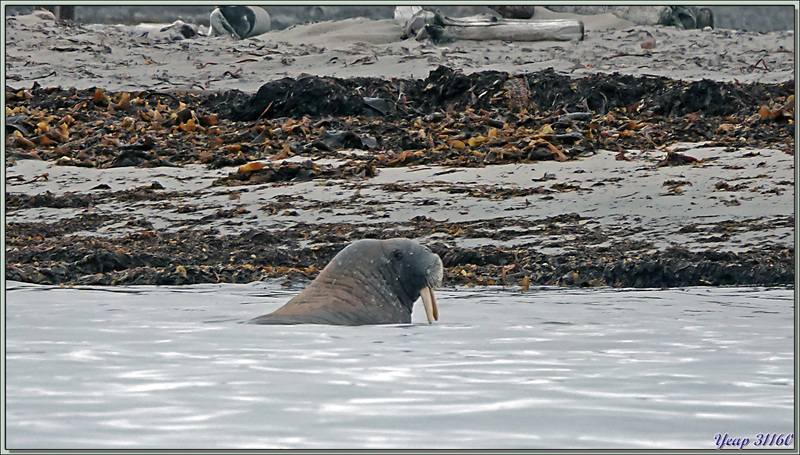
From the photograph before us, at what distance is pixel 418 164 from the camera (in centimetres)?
1017

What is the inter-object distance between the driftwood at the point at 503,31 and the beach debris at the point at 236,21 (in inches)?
153

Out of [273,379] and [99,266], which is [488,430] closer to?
[273,379]

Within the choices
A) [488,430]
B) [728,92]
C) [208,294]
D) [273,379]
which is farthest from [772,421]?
[728,92]

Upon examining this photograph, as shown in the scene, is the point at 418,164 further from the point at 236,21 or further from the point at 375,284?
the point at 236,21

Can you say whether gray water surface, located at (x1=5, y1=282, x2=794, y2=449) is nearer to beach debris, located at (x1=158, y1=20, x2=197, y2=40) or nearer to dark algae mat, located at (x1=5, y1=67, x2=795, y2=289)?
dark algae mat, located at (x1=5, y1=67, x2=795, y2=289)

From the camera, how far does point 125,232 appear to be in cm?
862

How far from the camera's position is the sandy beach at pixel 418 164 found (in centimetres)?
764

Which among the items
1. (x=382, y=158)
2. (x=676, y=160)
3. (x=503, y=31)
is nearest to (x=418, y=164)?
(x=382, y=158)

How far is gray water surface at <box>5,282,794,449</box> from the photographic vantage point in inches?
114

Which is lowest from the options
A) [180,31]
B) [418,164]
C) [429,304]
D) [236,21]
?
[418,164]

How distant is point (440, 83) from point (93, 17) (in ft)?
32.8

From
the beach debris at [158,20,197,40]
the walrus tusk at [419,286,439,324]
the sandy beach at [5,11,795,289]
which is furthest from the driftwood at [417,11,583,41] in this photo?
the walrus tusk at [419,286,439,324]

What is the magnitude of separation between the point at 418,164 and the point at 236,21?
9.54 meters

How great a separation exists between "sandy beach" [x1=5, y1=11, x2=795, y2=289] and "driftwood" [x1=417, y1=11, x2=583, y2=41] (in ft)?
0.59
